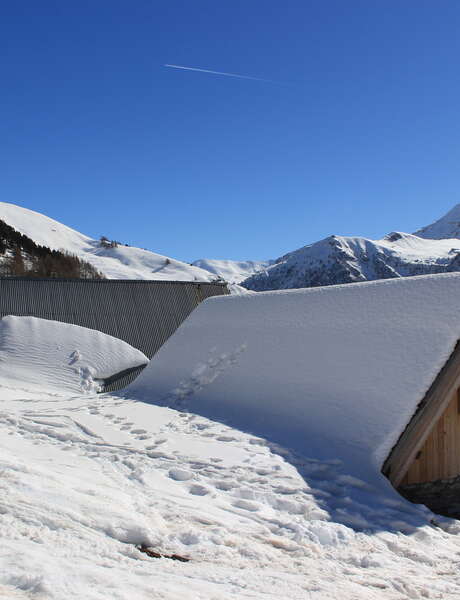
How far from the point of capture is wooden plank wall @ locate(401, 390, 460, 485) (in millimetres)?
6230

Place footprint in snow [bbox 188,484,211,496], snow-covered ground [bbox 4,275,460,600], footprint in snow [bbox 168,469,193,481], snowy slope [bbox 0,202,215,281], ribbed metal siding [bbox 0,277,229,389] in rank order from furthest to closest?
snowy slope [bbox 0,202,215,281], ribbed metal siding [bbox 0,277,229,389], footprint in snow [bbox 168,469,193,481], footprint in snow [bbox 188,484,211,496], snow-covered ground [bbox 4,275,460,600]

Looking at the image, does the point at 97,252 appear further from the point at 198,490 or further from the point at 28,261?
the point at 198,490

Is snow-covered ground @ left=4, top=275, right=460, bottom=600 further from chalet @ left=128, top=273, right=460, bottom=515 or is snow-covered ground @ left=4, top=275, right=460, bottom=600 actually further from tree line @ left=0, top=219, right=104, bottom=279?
tree line @ left=0, top=219, right=104, bottom=279

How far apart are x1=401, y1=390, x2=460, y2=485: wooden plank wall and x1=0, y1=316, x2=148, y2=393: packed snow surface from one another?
8851 mm

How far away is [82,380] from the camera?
43.8 feet

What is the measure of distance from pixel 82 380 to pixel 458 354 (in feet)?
32.8

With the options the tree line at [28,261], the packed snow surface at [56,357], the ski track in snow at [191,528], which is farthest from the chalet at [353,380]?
the tree line at [28,261]

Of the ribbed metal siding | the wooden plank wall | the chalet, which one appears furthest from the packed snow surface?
the wooden plank wall

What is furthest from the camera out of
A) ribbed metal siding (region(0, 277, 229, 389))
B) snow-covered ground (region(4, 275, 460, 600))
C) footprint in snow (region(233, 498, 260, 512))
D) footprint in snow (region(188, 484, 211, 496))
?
ribbed metal siding (region(0, 277, 229, 389))

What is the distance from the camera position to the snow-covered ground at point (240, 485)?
3.38m

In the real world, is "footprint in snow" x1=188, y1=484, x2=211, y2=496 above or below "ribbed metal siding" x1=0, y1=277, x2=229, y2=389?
below

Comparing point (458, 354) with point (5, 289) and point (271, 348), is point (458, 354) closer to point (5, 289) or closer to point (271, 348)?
point (271, 348)

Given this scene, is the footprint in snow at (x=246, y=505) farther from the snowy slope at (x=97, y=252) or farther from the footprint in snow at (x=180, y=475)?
the snowy slope at (x=97, y=252)

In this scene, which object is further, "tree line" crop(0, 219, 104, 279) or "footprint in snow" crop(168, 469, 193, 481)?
"tree line" crop(0, 219, 104, 279)
